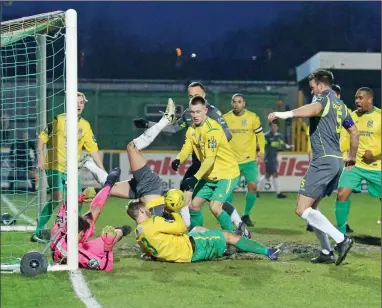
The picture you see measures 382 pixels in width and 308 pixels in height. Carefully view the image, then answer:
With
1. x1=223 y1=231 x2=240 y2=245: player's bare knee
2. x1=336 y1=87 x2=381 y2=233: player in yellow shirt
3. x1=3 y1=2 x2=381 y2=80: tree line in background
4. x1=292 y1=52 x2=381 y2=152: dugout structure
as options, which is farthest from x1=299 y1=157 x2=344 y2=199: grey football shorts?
x1=3 y1=2 x2=381 y2=80: tree line in background

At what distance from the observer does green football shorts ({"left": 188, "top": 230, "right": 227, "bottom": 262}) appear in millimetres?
8312

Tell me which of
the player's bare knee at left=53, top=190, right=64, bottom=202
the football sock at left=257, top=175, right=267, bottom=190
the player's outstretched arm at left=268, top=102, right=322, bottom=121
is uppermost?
the player's outstretched arm at left=268, top=102, right=322, bottom=121

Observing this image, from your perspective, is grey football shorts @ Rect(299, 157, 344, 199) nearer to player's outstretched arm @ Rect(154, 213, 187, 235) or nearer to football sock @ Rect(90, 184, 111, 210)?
player's outstretched arm @ Rect(154, 213, 187, 235)

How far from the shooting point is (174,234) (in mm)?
8102

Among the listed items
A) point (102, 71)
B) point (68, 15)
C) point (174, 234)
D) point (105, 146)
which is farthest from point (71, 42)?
point (102, 71)

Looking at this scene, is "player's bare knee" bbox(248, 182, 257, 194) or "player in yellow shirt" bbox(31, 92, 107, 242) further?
"player's bare knee" bbox(248, 182, 257, 194)

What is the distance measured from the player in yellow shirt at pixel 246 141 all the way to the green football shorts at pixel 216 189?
3.29 m

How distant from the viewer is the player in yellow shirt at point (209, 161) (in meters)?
8.91

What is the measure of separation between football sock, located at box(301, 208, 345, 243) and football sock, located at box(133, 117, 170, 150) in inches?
70.6

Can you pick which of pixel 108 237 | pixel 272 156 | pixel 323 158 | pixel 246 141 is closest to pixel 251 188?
pixel 246 141

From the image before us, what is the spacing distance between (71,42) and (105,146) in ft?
52.3

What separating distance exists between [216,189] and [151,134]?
1032 millimetres

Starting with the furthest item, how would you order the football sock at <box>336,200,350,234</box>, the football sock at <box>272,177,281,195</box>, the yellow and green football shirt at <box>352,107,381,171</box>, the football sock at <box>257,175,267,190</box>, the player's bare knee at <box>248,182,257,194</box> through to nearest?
the football sock at <box>257,175,267,190</box> → the football sock at <box>272,177,281,195</box> → the player's bare knee at <box>248,182,257,194</box> → the yellow and green football shirt at <box>352,107,381,171</box> → the football sock at <box>336,200,350,234</box>

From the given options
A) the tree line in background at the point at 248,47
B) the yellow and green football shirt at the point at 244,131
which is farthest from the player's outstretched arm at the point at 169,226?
the tree line in background at the point at 248,47
